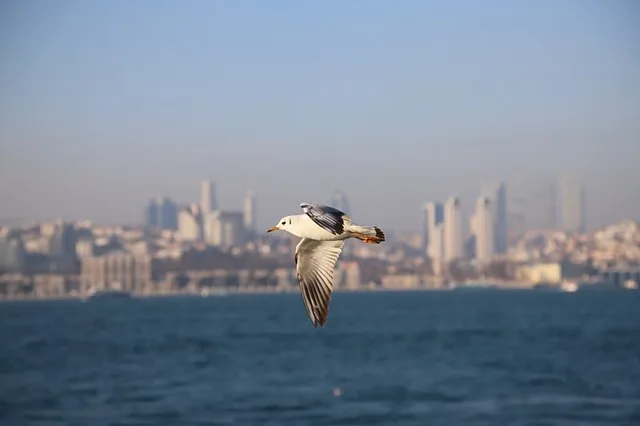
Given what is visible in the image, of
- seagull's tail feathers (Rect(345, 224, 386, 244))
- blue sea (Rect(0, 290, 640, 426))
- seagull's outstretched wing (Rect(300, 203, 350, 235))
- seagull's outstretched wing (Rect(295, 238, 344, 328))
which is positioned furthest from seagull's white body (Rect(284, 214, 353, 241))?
blue sea (Rect(0, 290, 640, 426))

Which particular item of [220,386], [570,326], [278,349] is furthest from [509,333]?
[220,386]

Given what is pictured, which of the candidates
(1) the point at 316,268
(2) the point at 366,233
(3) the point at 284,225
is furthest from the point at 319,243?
(2) the point at 366,233

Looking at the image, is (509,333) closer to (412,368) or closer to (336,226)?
(412,368)

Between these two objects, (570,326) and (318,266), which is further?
(570,326)

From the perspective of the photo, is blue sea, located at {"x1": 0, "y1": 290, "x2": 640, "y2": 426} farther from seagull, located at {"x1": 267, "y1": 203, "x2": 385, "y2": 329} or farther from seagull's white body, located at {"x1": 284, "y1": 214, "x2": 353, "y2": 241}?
seagull's white body, located at {"x1": 284, "y1": 214, "x2": 353, "y2": 241}

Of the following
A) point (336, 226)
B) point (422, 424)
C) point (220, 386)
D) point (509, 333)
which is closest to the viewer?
point (336, 226)

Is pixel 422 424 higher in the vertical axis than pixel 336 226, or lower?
lower

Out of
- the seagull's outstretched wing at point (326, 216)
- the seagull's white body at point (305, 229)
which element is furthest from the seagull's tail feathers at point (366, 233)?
the seagull's outstretched wing at point (326, 216)
